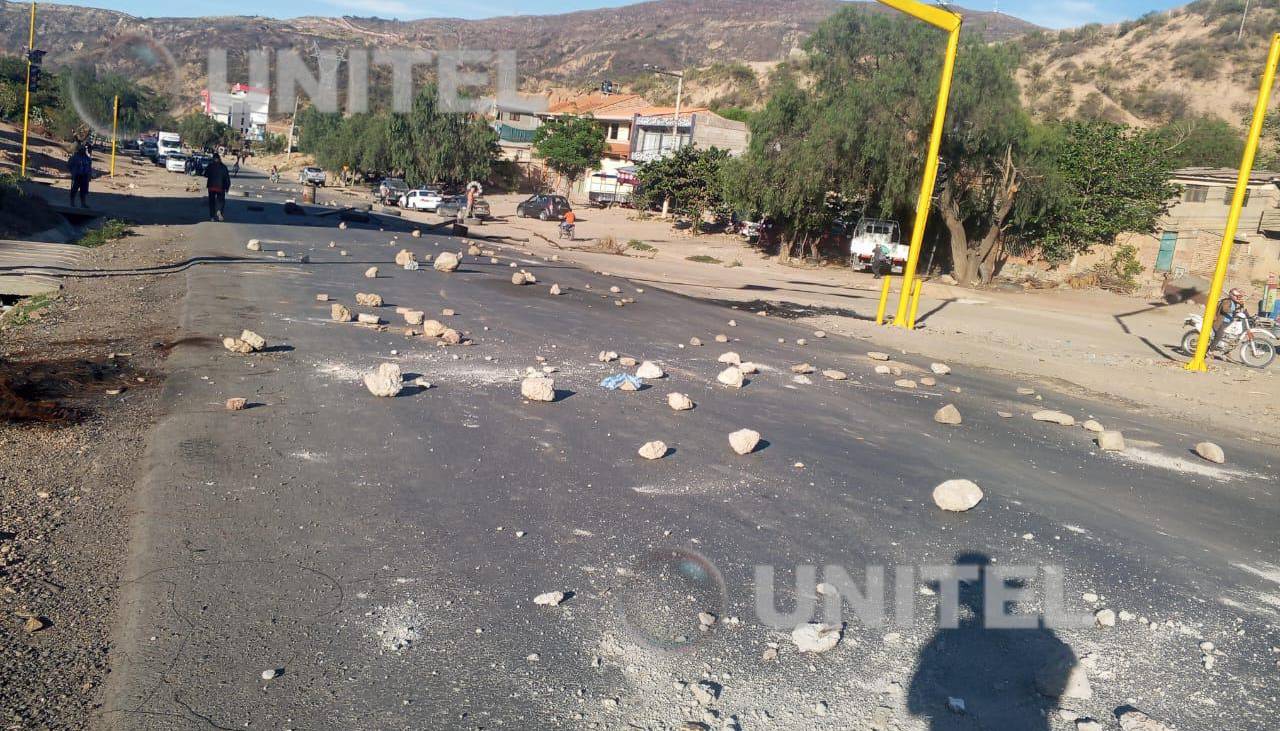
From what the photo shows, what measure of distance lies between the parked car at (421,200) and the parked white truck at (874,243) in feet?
81.3

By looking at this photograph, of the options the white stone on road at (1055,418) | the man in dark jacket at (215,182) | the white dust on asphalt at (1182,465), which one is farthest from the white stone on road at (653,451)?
the man in dark jacket at (215,182)

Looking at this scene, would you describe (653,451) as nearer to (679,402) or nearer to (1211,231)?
(679,402)

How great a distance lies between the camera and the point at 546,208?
5022cm

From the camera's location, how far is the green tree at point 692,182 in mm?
47062

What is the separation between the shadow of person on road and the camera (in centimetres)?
391

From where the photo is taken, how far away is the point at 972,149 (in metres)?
30.3

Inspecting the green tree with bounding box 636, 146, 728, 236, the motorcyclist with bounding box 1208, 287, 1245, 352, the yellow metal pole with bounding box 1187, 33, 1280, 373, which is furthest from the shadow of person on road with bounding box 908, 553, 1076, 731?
the green tree with bounding box 636, 146, 728, 236

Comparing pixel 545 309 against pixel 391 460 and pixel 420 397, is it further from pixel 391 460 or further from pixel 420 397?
pixel 391 460

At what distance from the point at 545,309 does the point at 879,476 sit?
8.68 metres

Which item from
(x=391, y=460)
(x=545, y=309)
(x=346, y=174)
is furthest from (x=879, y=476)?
(x=346, y=174)

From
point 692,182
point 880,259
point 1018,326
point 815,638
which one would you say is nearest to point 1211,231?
point 880,259

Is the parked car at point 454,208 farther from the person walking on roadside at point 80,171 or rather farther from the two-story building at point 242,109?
the two-story building at point 242,109

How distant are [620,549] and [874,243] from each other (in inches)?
1189

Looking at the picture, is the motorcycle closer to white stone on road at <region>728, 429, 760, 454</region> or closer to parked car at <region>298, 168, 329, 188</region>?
white stone on road at <region>728, 429, 760, 454</region>
